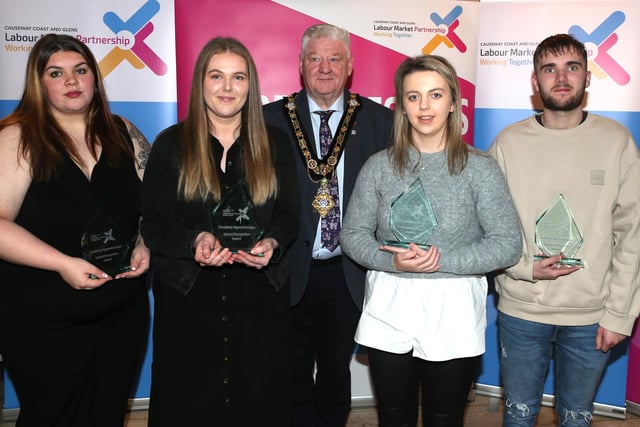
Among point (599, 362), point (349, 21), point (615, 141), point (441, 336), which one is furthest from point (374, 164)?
point (349, 21)

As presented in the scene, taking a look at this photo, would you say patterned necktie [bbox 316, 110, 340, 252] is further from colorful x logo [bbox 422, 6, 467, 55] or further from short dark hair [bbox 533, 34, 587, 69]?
colorful x logo [bbox 422, 6, 467, 55]

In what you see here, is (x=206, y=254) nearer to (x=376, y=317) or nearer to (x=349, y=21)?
(x=376, y=317)

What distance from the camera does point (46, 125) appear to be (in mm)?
2428

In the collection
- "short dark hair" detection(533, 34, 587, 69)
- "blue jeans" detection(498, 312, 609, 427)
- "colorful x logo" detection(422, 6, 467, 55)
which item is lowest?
"blue jeans" detection(498, 312, 609, 427)


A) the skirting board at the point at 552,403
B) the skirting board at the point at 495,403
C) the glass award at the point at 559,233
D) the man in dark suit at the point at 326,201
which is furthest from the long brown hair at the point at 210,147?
the skirting board at the point at 552,403

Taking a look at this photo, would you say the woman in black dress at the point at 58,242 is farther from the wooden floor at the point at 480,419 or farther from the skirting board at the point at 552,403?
the skirting board at the point at 552,403

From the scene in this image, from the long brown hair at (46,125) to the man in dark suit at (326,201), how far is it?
0.85m

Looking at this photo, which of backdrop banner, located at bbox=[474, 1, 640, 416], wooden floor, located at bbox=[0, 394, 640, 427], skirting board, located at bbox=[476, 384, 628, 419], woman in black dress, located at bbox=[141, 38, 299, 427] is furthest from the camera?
skirting board, located at bbox=[476, 384, 628, 419]

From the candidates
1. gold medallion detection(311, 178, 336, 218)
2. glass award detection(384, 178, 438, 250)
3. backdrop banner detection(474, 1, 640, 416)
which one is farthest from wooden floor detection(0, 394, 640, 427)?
glass award detection(384, 178, 438, 250)

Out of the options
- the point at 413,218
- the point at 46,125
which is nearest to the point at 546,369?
the point at 413,218

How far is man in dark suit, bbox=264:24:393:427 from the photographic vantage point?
9.79ft

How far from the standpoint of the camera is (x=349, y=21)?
12.6 feet

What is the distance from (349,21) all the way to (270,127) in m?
1.45

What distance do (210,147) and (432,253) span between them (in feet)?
3.21
